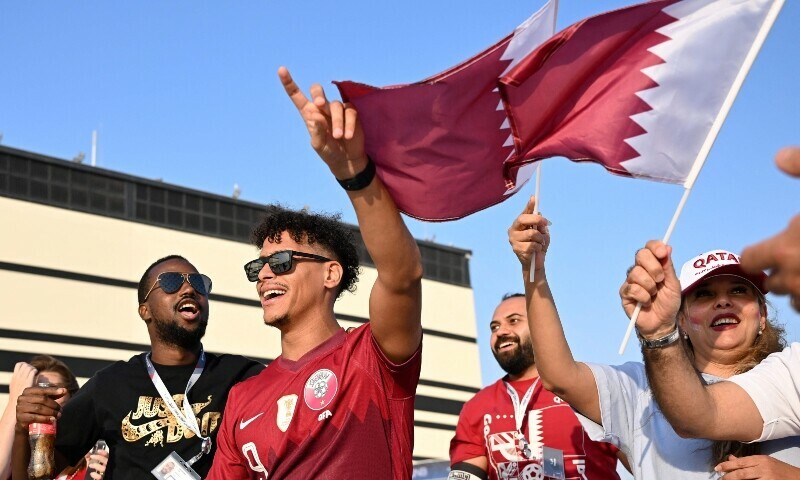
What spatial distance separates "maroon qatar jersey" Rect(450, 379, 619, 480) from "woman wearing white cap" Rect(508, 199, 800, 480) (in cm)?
206

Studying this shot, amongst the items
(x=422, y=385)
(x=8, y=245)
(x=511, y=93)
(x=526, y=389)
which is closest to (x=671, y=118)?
(x=511, y=93)

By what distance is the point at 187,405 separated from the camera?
6.68m

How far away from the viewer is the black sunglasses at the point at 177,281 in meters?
7.28

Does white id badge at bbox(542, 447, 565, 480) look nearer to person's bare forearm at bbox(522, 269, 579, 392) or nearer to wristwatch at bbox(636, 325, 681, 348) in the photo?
person's bare forearm at bbox(522, 269, 579, 392)

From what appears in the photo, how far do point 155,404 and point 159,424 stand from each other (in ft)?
0.48

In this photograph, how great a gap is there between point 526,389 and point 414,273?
3.16m

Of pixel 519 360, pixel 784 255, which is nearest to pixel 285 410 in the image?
pixel 519 360

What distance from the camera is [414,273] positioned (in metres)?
4.70

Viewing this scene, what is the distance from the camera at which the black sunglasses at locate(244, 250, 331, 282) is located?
5.84 metres

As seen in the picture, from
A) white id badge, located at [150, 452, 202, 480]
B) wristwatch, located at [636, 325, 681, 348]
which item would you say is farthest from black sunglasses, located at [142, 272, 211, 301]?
wristwatch, located at [636, 325, 681, 348]

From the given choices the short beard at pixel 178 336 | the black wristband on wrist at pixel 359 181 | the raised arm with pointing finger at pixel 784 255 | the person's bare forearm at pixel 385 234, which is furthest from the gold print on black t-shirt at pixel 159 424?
the raised arm with pointing finger at pixel 784 255

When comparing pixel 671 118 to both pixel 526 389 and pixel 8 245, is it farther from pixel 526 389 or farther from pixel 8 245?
pixel 8 245

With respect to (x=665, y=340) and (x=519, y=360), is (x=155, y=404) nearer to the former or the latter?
(x=519, y=360)

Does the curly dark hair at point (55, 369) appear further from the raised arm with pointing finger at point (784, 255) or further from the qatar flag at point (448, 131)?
the raised arm with pointing finger at point (784, 255)
